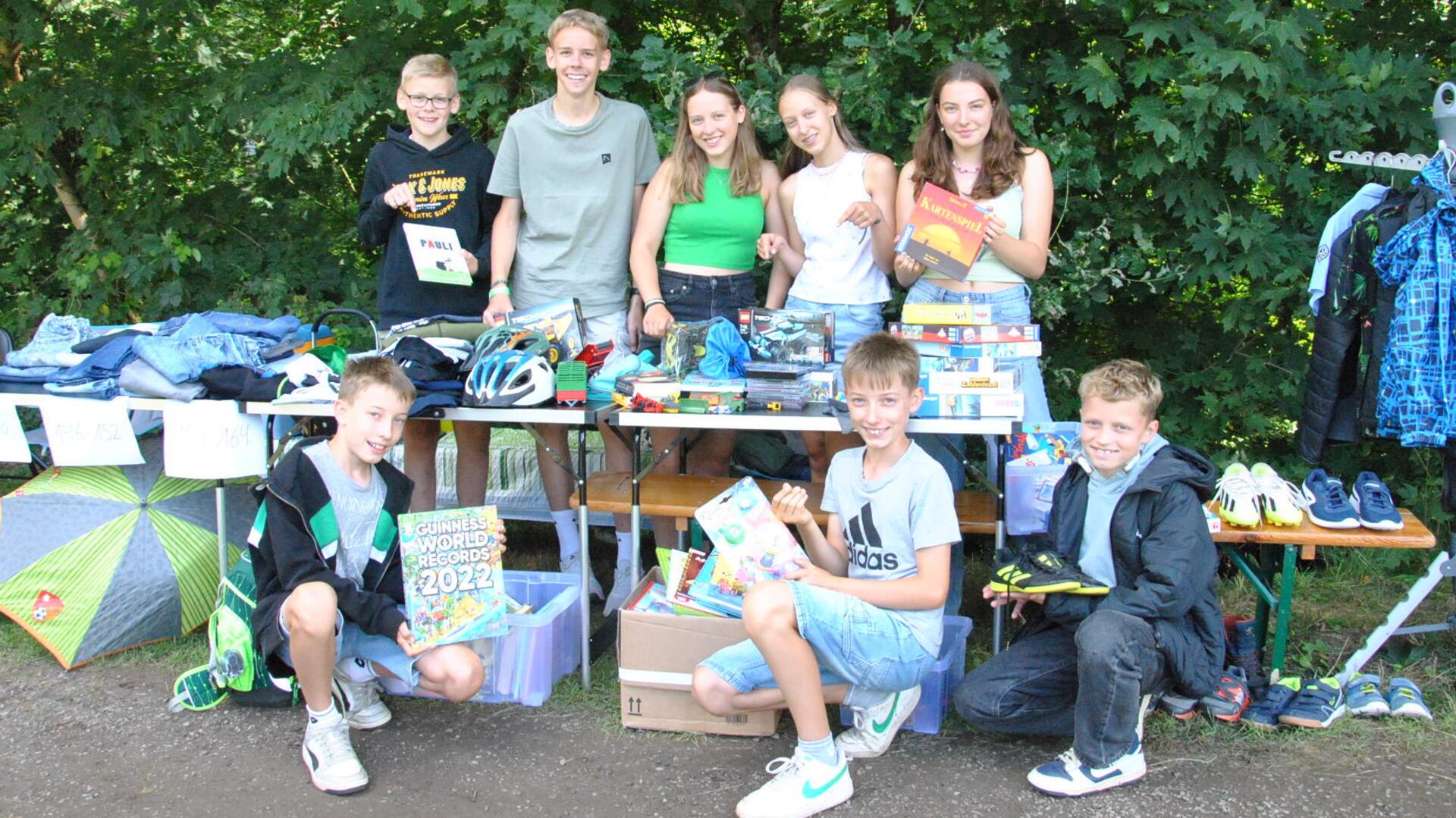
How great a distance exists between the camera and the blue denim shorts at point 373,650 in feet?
11.2

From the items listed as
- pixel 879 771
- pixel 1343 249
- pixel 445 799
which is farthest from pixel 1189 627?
pixel 445 799

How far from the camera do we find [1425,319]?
11.6 ft

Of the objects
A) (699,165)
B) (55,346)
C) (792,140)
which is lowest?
(55,346)

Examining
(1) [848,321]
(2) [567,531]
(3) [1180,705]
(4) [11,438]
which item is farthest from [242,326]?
(3) [1180,705]

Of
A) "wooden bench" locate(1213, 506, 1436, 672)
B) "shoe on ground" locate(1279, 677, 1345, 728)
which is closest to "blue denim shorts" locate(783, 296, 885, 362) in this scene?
"wooden bench" locate(1213, 506, 1436, 672)

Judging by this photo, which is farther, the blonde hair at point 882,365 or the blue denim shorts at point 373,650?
the blue denim shorts at point 373,650

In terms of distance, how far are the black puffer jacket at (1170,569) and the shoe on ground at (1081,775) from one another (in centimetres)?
27

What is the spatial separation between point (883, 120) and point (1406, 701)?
283cm

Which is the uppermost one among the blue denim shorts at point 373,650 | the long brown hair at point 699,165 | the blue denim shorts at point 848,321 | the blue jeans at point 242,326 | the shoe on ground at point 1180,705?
the long brown hair at point 699,165

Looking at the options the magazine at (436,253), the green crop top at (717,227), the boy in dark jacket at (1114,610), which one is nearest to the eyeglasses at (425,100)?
the magazine at (436,253)

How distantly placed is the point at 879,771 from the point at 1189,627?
3.13 ft

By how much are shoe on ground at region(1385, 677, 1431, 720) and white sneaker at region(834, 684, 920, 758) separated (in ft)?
4.94

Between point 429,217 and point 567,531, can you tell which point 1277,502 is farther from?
point 429,217

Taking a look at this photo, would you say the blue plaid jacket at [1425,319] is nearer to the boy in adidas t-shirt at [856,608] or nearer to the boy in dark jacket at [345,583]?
the boy in adidas t-shirt at [856,608]
